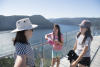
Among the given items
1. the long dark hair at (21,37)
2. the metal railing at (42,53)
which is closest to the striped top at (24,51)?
the long dark hair at (21,37)

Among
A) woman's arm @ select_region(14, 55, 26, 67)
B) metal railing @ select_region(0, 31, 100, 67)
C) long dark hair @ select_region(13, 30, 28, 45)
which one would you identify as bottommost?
metal railing @ select_region(0, 31, 100, 67)

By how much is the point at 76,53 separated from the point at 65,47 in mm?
3267

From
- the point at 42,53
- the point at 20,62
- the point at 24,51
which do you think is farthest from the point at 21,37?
the point at 42,53

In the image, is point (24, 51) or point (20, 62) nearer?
point (20, 62)

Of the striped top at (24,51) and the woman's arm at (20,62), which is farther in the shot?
the striped top at (24,51)

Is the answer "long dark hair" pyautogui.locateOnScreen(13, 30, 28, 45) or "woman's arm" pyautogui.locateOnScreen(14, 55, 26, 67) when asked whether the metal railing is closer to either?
"long dark hair" pyautogui.locateOnScreen(13, 30, 28, 45)

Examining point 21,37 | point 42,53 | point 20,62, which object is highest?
point 21,37

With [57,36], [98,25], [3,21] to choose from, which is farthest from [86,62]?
[3,21]

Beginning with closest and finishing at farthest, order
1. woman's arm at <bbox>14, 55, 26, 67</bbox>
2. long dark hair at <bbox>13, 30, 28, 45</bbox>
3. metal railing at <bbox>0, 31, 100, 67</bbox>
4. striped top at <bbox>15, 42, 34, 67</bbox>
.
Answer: woman's arm at <bbox>14, 55, 26, 67</bbox> < striped top at <bbox>15, 42, 34, 67</bbox> < long dark hair at <bbox>13, 30, 28, 45</bbox> < metal railing at <bbox>0, 31, 100, 67</bbox>

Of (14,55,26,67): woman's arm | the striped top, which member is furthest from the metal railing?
(14,55,26,67): woman's arm

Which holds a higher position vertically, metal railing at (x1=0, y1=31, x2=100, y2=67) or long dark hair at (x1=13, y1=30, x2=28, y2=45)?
long dark hair at (x1=13, y1=30, x2=28, y2=45)

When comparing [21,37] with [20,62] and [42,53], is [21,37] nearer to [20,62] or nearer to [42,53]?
[20,62]

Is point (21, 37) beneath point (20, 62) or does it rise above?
above

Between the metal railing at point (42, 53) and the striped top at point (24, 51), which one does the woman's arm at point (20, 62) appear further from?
the metal railing at point (42, 53)
